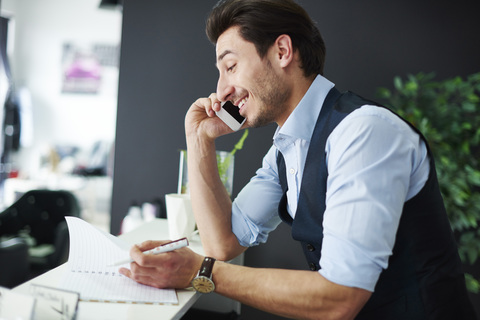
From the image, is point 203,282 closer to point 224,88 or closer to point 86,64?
point 224,88

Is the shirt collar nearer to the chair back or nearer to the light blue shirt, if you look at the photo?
the light blue shirt

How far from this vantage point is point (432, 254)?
1022 mm

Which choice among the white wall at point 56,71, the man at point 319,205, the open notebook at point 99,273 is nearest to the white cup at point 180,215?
the man at point 319,205

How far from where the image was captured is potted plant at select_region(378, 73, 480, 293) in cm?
220

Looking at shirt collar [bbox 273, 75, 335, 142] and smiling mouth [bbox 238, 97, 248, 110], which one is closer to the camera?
shirt collar [bbox 273, 75, 335, 142]

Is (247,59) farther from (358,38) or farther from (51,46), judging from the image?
(51,46)

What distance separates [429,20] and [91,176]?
20.8ft

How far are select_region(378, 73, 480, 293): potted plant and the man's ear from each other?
1.11 m

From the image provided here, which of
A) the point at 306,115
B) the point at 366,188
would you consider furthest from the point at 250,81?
the point at 366,188

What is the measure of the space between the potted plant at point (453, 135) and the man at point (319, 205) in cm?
108

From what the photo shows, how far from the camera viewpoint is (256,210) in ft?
4.66

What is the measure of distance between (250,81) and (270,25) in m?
0.18

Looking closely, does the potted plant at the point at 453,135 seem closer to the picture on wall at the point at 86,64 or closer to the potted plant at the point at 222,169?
the potted plant at the point at 222,169

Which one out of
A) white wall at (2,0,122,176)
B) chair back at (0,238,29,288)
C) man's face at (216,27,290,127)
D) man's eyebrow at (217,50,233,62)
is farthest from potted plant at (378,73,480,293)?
white wall at (2,0,122,176)
